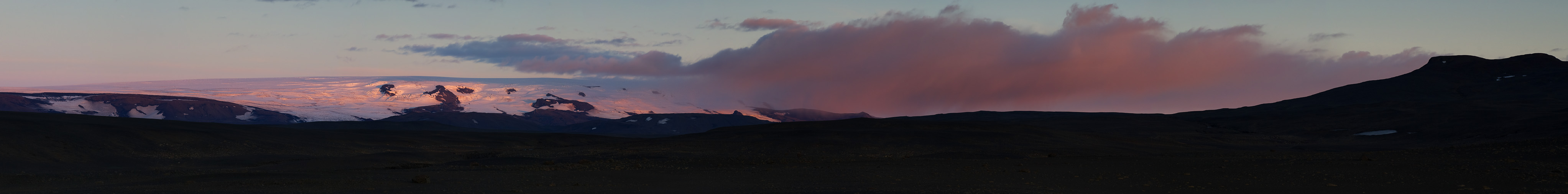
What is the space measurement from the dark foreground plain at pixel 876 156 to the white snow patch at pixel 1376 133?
0.30 meters

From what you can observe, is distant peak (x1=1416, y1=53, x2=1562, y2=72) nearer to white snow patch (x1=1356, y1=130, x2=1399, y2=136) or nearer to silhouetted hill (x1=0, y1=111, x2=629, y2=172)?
white snow patch (x1=1356, y1=130, x2=1399, y2=136)

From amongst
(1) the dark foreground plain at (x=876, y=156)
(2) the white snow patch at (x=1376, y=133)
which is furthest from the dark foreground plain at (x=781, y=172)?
(2) the white snow patch at (x=1376, y=133)

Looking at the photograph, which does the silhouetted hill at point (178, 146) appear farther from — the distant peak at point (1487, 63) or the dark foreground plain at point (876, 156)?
the distant peak at point (1487, 63)

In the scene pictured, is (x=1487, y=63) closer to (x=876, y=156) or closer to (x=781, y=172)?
(x=876, y=156)

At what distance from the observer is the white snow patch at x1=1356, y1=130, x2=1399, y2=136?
3118 inches

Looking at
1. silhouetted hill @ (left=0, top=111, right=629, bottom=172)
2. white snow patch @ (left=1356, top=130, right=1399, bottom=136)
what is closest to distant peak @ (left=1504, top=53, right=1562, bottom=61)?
white snow patch @ (left=1356, top=130, right=1399, bottom=136)

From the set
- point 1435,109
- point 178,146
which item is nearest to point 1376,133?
point 1435,109

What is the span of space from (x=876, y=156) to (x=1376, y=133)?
5210 cm

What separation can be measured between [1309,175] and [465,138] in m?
75.1

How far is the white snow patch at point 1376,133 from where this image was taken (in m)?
79.2

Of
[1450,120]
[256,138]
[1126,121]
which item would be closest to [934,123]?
[1126,121]

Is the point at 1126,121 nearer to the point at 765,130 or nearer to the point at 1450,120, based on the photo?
the point at 1450,120

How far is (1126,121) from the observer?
104m

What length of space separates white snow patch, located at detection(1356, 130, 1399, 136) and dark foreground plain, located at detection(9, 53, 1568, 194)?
0.97 feet
